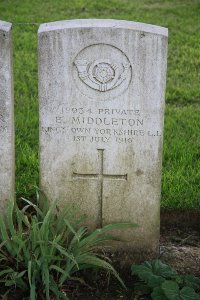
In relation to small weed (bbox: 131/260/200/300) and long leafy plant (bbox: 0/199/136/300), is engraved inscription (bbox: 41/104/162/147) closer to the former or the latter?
long leafy plant (bbox: 0/199/136/300)

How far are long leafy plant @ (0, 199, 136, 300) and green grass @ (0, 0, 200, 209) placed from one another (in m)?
0.78

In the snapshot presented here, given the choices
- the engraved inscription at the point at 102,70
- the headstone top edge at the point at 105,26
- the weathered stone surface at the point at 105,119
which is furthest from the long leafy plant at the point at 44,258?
the headstone top edge at the point at 105,26

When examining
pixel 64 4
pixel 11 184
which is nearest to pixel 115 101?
pixel 11 184

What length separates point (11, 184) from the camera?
3939 millimetres

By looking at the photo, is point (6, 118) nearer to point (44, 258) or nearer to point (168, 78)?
point (44, 258)

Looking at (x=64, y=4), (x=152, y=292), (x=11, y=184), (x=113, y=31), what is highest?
(x=64, y=4)

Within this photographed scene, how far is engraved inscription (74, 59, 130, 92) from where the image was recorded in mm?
3695

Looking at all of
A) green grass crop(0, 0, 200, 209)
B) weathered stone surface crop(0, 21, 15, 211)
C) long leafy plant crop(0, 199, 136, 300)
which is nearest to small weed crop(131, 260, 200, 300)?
long leafy plant crop(0, 199, 136, 300)

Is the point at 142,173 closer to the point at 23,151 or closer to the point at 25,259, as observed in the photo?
the point at 25,259

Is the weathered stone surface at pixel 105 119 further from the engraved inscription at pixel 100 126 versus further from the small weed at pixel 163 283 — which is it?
the small weed at pixel 163 283

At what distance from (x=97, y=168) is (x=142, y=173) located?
0.28 m

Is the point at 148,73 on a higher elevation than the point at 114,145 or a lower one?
higher

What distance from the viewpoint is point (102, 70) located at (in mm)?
3705

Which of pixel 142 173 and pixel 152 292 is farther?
pixel 142 173
